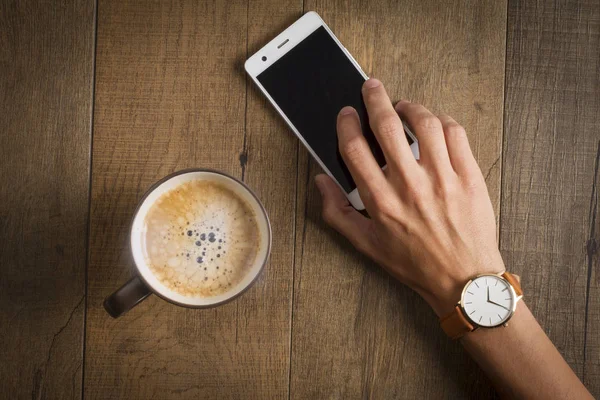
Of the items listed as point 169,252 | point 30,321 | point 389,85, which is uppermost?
point 389,85

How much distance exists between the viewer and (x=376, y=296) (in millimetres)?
860

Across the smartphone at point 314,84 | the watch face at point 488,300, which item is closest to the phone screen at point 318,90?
the smartphone at point 314,84

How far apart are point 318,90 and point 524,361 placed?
477mm

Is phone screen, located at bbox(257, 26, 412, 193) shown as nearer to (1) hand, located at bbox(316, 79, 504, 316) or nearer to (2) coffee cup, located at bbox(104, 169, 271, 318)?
(1) hand, located at bbox(316, 79, 504, 316)

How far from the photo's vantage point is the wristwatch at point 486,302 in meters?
0.75

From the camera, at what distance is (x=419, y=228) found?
30.0 inches

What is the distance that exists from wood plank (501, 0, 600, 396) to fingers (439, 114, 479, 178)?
0.13m

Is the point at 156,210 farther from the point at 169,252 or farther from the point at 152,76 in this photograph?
the point at 152,76

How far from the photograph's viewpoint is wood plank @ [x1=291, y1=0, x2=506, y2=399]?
33.7 inches

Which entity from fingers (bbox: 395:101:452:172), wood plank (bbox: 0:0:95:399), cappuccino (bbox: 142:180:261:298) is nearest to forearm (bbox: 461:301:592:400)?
fingers (bbox: 395:101:452:172)

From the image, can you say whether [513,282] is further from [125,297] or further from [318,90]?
[125,297]

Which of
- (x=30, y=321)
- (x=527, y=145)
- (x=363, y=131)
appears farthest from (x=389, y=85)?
(x=30, y=321)


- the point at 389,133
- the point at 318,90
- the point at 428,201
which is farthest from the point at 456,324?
the point at 318,90

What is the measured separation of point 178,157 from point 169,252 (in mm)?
167
